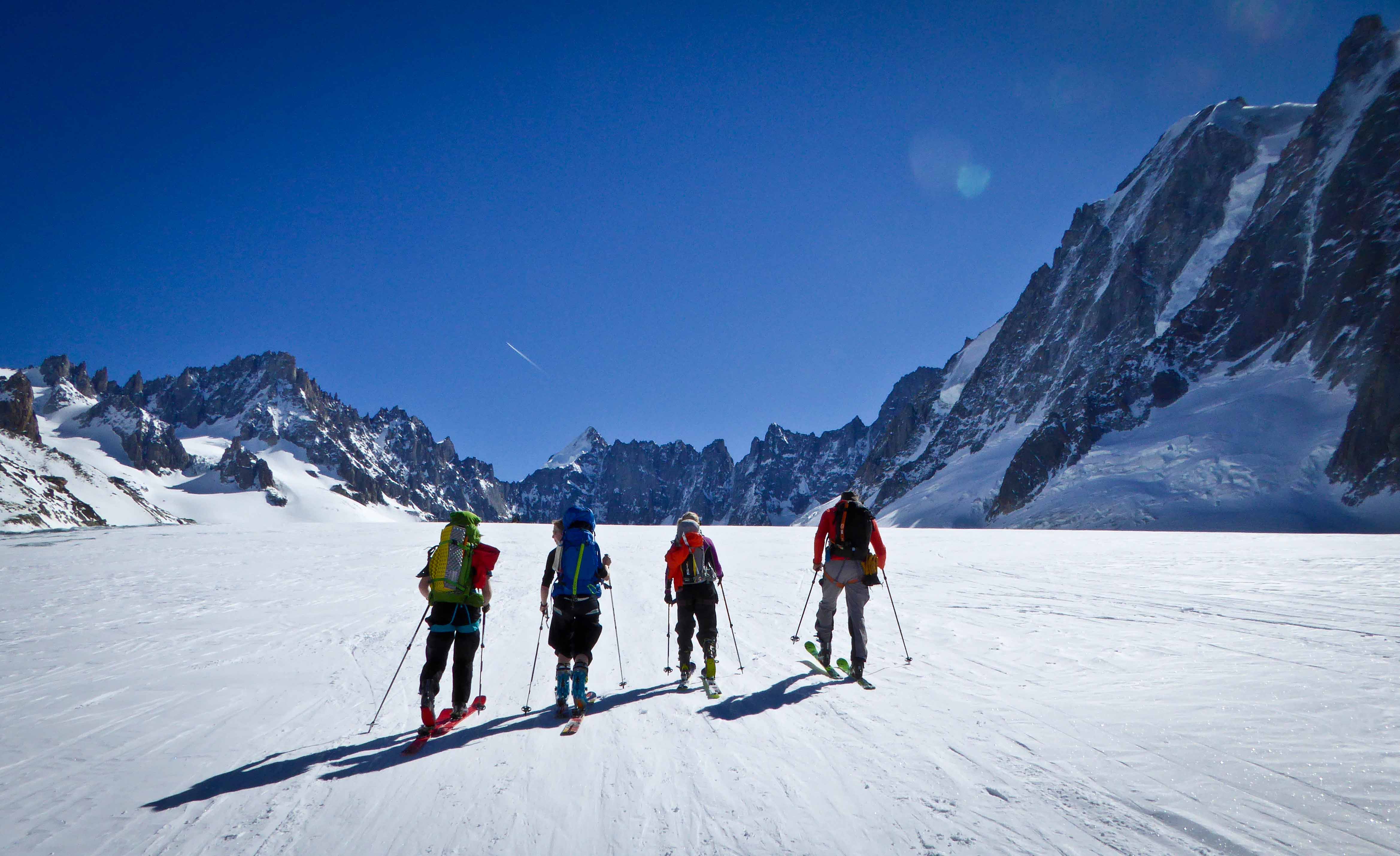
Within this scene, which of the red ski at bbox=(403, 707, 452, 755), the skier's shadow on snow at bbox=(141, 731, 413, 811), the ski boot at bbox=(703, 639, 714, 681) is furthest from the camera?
the ski boot at bbox=(703, 639, 714, 681)

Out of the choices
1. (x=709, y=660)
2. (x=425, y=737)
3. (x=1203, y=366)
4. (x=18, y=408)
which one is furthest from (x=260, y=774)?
(x=18, y=408)

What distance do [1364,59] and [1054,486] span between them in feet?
283

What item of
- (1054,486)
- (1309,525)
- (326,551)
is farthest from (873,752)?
(1054,486)

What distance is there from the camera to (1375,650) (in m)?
8.10

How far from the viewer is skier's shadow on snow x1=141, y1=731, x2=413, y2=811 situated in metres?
4.81

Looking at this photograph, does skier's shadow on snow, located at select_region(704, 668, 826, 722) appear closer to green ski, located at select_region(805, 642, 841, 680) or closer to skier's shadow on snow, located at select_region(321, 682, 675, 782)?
green ski, located at select_region(805, 642, 841, 680)

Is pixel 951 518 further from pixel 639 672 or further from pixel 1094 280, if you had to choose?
pixel 639 672

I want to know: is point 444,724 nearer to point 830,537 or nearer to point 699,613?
point 699,613

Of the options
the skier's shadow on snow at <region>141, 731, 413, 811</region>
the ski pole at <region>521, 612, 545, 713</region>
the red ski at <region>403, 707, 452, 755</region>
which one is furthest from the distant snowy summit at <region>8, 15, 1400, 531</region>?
the skier's shadow on snow at <region>141, 731, 413, 811</region>

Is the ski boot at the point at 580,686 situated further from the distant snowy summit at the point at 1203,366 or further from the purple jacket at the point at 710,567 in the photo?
the distant snowy summit at the point at 1203,366

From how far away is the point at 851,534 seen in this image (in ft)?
26.2

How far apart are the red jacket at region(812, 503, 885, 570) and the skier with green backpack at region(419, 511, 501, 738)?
13.9ft

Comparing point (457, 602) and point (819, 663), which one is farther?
point (819, 663)

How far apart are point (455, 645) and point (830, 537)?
4.95 meters
